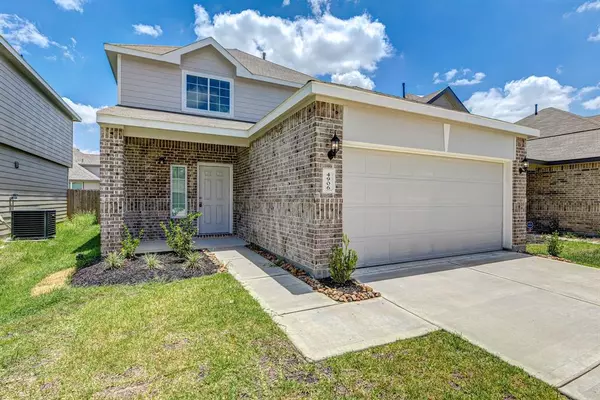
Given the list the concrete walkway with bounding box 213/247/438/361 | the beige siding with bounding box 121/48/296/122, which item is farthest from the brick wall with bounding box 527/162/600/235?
the beige siding with bounding box 121/48/296/122

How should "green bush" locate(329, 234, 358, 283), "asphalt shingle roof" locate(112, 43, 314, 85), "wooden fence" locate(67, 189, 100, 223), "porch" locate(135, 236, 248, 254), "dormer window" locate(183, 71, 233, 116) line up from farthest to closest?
"wooden fence" locate(67, 189, 100, 223)
"asphalt shingle roof" locate(112, 43, 314, 85)
"dormer window" locate(183, 71, 233, 116)
"porch" locate(135, 236, 248, 254)
"green bush" locate(329, 234, 358, 283)

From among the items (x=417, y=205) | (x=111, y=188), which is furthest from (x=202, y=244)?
(x=417, y=205)

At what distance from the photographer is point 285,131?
602cm

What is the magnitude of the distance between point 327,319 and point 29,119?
13731 millimetres

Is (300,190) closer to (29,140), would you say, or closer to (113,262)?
(113,262)

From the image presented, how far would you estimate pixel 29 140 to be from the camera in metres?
10.9

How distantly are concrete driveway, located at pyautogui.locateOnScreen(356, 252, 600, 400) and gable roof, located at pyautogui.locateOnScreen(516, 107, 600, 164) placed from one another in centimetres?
725

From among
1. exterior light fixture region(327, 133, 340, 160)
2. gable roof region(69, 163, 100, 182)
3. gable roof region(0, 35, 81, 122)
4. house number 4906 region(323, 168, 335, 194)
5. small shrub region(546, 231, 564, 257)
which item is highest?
gable roof region(0, 35, 81, 122)

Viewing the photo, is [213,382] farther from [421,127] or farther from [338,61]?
[338,61]

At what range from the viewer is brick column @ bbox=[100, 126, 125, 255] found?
249 inches

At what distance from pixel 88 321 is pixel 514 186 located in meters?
9.09

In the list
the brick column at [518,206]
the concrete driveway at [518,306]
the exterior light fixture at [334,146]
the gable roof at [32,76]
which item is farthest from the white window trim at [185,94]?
the brick column at [518,206]

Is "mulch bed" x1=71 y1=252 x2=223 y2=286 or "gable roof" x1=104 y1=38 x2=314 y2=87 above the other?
"gable roof" x1=104 y1=38 x2=314 y2=87

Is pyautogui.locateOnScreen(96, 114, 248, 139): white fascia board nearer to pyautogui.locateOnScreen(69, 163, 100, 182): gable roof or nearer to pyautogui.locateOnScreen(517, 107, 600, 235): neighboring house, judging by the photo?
pyautogui.locateOnScreen(517, 107, 600, 235): neighboring house
